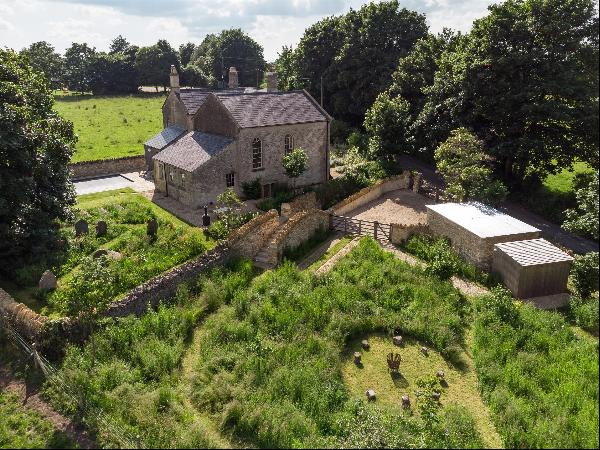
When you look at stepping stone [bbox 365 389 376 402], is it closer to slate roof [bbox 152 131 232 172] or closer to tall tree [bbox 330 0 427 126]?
slate roof [bbox 152 131 232 172]

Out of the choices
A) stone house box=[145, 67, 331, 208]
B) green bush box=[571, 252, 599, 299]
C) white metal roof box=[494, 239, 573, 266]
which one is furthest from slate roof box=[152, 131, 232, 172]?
green bush box=[571, 252, 599, 299]

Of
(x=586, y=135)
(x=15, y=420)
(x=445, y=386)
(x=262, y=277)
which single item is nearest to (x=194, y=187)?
(x=262, y=277)

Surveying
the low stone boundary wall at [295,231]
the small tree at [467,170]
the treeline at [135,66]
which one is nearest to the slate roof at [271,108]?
the low stone boundary wall at [295,231]

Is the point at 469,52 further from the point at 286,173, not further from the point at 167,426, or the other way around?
the point at 167,426

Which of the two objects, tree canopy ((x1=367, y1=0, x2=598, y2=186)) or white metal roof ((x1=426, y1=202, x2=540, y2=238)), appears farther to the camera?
tree canopy ((x1=367, y1=0, x2=598, y2=186))

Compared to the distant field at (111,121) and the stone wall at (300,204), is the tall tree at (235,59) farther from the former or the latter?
the stone wall at (300,204)

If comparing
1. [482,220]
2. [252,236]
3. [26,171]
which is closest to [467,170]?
[482,220]
